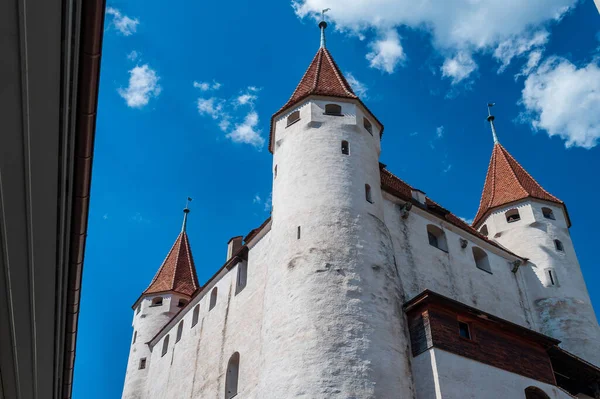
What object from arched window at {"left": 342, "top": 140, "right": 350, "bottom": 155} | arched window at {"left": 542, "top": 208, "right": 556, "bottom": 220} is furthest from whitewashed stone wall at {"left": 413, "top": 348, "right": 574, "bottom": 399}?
arched window at {"left": 542, "top": 208, "right": 556, "bottom": 220}

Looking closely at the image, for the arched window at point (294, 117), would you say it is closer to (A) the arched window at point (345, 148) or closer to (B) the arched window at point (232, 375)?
(A) the arched window at point (345, 148)

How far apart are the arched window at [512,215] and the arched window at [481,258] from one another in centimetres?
386

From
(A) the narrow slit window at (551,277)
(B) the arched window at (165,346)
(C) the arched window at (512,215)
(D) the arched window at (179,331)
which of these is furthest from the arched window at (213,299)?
(A) the narrow slit window at (551,277)

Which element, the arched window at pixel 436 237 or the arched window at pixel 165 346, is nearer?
the arched window at pixel 436 237

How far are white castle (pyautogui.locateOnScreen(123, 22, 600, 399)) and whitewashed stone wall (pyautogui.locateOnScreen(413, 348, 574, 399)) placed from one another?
0.03m

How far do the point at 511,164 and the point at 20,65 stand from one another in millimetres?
26472

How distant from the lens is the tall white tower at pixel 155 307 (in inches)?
→ 1088

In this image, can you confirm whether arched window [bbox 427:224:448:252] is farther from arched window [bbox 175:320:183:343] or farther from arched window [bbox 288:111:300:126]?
arched window [bbox 175:320:183:343]

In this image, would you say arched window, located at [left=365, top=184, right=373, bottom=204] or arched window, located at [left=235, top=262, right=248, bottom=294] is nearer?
arched window, located at [left=365, top=184, right=373, bottom=204]

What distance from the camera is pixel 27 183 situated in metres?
5.59

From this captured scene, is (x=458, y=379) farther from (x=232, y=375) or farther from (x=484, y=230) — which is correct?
(x=484, y=230)

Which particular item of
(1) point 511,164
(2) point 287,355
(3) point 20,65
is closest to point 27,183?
(3) point 20,65

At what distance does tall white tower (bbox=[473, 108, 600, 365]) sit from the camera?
21.7 metres

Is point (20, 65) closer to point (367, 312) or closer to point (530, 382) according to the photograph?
point (367, 312)
